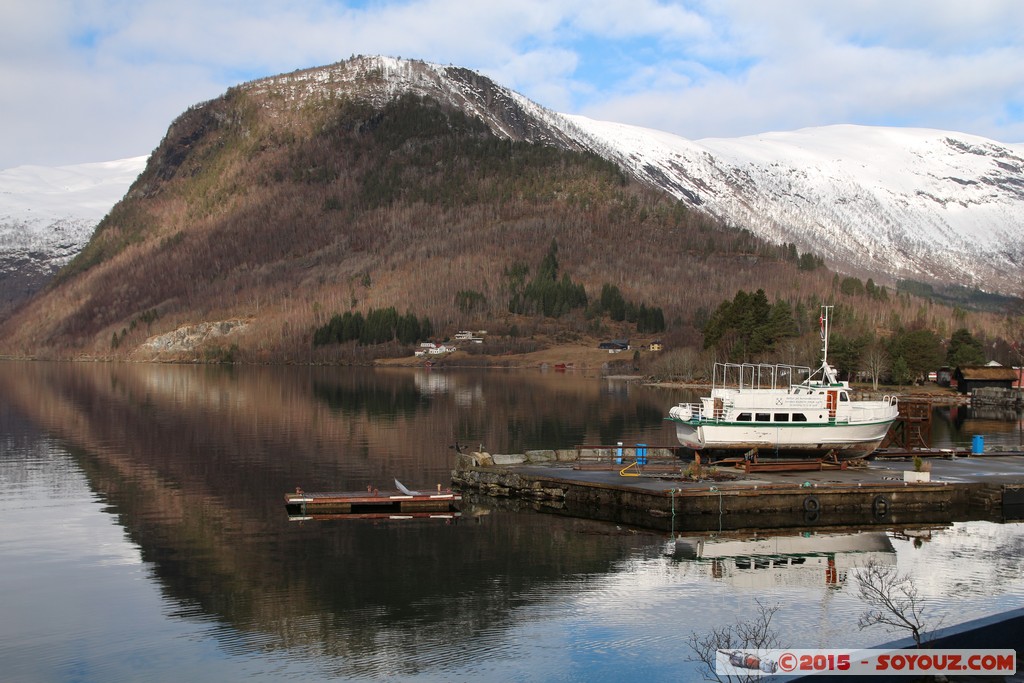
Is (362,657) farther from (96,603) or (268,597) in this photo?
(96,603)

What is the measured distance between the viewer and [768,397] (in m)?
73.4

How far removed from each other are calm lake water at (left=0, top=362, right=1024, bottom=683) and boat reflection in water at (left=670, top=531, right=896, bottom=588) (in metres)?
0.19

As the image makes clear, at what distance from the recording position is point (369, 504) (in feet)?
207

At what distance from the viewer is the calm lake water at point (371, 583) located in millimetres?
37938

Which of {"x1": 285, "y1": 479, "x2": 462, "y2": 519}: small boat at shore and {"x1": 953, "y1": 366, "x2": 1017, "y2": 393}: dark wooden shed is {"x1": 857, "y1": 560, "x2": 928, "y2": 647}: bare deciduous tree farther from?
{"x1": 953, "y1": 366, "x2": 1017, "y2": 393}: dark wooden shed

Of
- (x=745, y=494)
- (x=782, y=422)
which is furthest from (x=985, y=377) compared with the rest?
(x=745, y=494)

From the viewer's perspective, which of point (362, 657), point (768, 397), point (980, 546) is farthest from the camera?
point (768, 397)

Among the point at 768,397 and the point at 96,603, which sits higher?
the point at 768,397

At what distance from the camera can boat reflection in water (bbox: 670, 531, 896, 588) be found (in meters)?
49.1

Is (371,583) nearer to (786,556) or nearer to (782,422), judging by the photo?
(786,556)

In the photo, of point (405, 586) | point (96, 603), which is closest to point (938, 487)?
point (405, 586)

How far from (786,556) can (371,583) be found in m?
19.7

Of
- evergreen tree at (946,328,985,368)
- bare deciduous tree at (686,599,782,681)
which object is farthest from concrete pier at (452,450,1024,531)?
evergreen tree at (946,328,985,368)

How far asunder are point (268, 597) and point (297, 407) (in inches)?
3832
